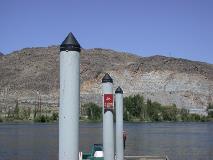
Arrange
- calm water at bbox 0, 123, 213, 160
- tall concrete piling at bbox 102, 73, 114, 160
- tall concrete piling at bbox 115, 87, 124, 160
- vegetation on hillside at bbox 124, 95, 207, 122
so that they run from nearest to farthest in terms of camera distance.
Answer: tall concrete piling at bbox 102, 73, 114, 160 → tall concrete piling at bbox 115, 87, 124, 160 → calm water at bbox 0, 123, 213, 160 → vegetation on hillside at bbox 124, 95, 207, 122

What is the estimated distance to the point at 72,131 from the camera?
5.34 meters

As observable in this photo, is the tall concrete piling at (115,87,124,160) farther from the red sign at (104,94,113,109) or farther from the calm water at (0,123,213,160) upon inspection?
the calm water at (0,123,213,160)

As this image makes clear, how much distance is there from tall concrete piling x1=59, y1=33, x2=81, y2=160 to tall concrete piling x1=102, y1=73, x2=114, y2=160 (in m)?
3.34

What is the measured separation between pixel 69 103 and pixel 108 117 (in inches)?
147

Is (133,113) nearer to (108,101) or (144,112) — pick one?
(144,112)

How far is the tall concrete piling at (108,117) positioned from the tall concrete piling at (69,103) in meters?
3.34

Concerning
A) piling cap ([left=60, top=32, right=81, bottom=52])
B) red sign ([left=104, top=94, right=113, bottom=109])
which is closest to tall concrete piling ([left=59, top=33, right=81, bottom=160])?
piling cap ([left=60, top=32, right=81, bottom=52])

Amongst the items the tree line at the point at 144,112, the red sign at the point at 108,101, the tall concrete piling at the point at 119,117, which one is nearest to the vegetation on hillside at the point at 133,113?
the tree line at the point at 144,112

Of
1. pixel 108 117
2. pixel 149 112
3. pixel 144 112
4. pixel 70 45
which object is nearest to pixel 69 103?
pixel 70 45

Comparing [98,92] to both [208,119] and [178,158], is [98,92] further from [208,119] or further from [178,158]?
[178,158]

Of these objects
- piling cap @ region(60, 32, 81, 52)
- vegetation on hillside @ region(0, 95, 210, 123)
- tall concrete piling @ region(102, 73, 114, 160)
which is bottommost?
tall concrete piling @ region(102, 73, 114, 160)

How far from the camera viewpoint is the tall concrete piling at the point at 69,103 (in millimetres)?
→ 5316

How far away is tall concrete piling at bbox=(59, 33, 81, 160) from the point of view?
5316 millimetres

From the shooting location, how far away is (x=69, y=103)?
17.5ft
